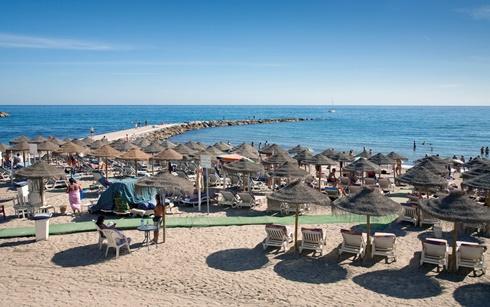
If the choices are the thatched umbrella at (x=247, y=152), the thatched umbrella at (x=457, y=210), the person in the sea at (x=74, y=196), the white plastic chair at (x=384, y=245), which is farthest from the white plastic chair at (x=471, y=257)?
the thatched umbrella at (x=247, y=152)

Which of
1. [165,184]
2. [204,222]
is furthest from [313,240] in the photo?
[165,184]

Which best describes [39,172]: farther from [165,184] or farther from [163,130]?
[163,130]

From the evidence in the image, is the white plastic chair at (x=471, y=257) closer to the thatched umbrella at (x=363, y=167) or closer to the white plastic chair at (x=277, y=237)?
the white plastic chair at (x=277, y=237)

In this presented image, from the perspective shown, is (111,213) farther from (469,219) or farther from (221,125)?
(221,125)

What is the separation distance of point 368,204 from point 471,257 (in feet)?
8.19

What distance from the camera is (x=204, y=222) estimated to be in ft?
42.4

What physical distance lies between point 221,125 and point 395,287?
86747 millimetres

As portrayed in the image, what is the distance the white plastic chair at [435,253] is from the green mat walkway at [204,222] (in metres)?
2.45

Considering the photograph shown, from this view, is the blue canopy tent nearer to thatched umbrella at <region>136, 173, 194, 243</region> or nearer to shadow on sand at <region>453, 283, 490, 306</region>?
A: thatched umbrella at <region>136, 173, 194, 243</region>

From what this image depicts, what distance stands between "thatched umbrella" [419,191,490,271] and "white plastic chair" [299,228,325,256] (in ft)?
8.22

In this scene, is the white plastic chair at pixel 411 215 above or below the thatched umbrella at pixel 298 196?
below

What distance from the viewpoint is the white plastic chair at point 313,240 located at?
10.2m

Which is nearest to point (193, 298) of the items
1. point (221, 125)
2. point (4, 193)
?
point (4, 193)

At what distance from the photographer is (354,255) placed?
10180 millimetres
